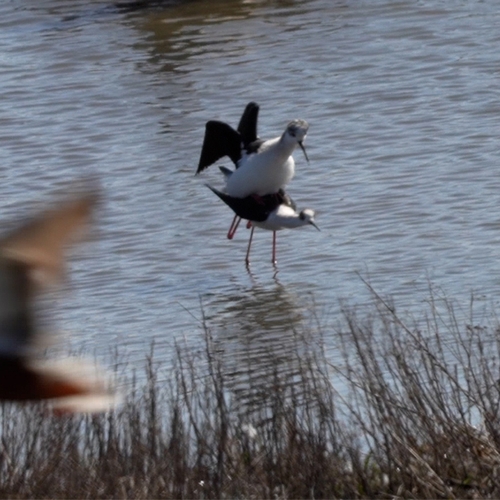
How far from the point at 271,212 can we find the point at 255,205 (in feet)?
0.80

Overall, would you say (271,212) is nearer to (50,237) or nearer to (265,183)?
(265,183)

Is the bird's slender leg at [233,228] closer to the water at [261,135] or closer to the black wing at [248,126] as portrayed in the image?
the water at [261,135]

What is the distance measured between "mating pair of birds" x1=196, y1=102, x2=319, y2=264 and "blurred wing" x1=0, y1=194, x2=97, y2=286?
30.8ft

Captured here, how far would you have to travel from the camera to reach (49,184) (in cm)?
1464

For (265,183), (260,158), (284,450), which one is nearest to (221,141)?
(260,158)

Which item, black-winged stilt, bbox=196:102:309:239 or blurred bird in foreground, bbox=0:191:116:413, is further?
black-winged stilt, bbox=196:102:309:239

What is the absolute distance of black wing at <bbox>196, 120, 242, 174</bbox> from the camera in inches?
489

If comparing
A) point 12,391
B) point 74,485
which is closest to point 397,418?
point 74,485

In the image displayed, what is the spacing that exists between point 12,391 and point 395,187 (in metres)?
11.8

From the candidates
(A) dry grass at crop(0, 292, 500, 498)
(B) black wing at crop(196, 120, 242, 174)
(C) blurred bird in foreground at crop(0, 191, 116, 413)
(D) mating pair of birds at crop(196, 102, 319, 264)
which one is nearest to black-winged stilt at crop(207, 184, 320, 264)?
(D) mating pair of birds at crop(196, 102, 319, 264)

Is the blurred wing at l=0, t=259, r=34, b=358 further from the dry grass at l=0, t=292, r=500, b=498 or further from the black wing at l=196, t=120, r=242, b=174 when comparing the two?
the black wing at l=196, t=120, r=242, b=174

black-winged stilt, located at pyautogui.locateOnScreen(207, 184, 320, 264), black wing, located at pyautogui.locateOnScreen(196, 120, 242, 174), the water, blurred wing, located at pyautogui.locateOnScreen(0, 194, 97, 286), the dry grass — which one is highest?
blurred wing, located at pyautogui.locateOnScreen(0, 194, 97, 286)

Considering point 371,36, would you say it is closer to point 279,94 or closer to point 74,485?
point 279,94

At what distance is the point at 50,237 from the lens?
6.14 ft
